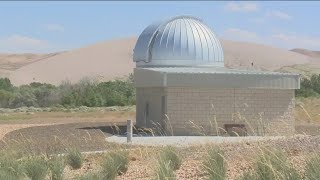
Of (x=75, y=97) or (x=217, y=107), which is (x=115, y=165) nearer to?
(x=217, y=107)

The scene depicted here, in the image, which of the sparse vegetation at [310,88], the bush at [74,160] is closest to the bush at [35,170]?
the bush at [74,160]

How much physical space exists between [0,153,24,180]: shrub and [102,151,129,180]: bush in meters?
1.49

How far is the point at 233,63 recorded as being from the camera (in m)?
147

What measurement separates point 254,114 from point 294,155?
16.9m

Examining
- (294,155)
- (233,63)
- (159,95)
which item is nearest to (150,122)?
(159,95)

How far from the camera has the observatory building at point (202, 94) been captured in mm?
28484

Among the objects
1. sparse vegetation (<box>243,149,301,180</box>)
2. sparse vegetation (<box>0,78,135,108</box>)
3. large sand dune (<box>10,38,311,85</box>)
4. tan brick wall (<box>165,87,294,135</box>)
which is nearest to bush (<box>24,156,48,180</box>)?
sparse vegetation (<box>243,149,301,180</box>)

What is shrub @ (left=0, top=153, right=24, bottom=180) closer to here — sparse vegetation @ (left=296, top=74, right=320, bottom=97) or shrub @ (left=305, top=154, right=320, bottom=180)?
shrub @ (left=305, top=154, right=320, bottom=180)

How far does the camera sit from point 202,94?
28.9 m

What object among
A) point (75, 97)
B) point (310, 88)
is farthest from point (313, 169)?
point (310, 88)

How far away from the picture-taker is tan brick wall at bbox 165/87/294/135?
2864cm

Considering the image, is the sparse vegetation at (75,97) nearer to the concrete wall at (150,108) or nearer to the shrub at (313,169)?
the concrete wall at (150,108)

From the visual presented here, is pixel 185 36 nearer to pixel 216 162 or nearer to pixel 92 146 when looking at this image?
pixel 92 146

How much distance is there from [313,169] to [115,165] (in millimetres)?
4479
